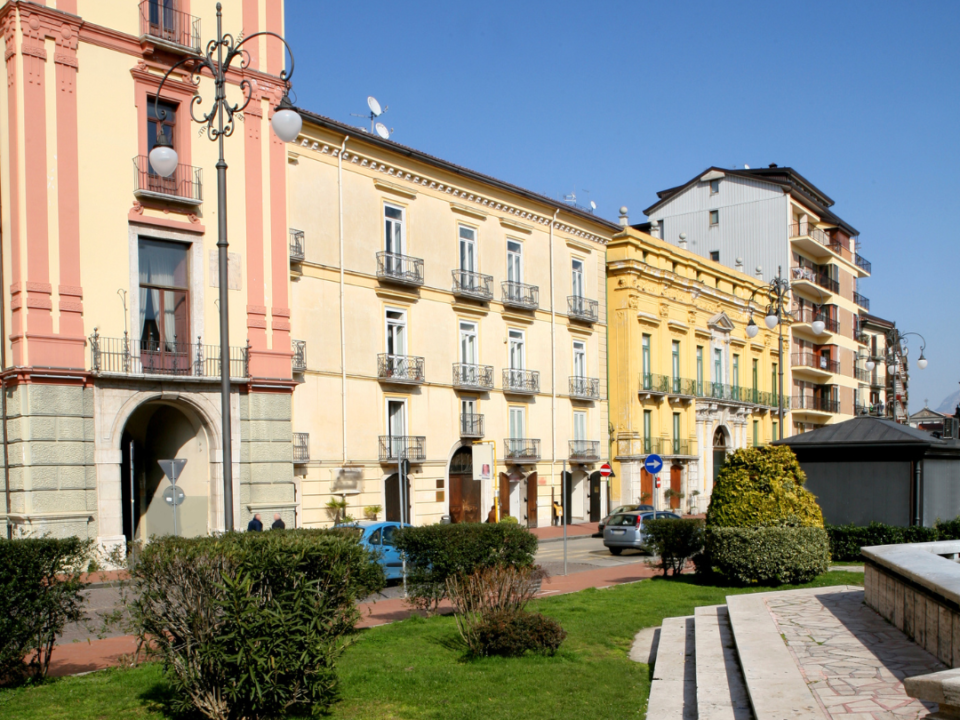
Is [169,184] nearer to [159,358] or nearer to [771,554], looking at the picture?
[159,358]

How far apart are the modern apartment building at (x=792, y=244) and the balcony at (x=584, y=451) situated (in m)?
18.2

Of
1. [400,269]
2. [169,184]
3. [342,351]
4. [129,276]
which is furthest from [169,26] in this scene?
[400,269]

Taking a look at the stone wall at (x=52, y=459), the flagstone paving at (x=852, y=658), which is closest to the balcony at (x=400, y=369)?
the stone wall at (x=52, y=459)

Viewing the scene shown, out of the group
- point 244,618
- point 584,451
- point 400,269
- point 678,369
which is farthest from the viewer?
point 678,369

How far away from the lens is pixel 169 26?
2464 cm

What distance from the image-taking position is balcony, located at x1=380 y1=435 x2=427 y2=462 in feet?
105

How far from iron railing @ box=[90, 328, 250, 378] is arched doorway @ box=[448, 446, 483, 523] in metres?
12.1

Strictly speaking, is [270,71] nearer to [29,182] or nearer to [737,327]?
[29,182]

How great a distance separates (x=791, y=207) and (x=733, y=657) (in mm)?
55203

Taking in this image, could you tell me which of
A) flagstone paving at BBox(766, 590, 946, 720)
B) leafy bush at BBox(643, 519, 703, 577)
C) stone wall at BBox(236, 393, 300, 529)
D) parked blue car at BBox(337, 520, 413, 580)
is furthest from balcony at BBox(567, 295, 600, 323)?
flagstone paving at BBox(766, 590, 946, 720)

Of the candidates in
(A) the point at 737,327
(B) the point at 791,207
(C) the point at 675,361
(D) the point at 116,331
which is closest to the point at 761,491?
(D) the point at 116,331

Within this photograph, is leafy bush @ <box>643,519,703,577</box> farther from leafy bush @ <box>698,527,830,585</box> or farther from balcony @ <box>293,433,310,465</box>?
balcony @ <box>293,433,310,465</box>

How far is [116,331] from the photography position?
2320 centimetres

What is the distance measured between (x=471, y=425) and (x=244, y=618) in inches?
1127
